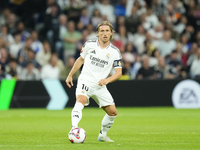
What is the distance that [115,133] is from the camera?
9414mm

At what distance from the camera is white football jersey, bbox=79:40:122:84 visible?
7770mm

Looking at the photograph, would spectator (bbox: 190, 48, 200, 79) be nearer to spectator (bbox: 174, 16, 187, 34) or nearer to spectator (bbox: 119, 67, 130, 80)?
spectator (bbox: 174, 16, 187, 34)

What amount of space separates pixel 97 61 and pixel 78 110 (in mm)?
1026

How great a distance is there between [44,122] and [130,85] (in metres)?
5.90

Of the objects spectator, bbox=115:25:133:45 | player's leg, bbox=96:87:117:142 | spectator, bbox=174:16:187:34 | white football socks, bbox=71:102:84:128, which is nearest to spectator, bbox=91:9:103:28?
spectator, bbox=115:25:133:45

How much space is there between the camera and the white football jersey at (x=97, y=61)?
7.77 meters

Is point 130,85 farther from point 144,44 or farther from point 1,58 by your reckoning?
point 1,58

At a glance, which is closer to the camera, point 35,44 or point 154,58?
point 35,44

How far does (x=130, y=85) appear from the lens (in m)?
17.1

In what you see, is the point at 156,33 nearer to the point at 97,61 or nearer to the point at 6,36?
the point at 6,36

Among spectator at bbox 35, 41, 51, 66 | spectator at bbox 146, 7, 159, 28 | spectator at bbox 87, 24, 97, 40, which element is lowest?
spectator at bbox 35, 41, 51, 66

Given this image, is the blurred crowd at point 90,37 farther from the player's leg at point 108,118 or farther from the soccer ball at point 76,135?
the soccer ball at point 76,135

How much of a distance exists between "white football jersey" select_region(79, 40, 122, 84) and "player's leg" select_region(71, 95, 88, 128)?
0.40 m

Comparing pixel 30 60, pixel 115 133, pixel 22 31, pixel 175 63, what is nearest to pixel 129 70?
pixel 175 63
